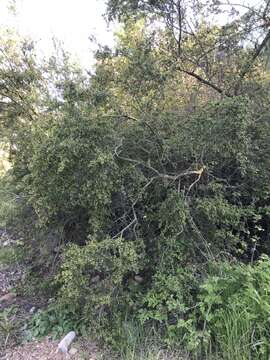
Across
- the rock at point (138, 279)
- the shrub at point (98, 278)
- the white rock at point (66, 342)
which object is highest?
the shrub at point (98, 278)

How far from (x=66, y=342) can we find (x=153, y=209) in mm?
1186

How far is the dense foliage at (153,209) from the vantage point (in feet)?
7.45

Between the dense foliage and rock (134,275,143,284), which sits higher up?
the dense foliage

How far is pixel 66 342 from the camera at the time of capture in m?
2.40

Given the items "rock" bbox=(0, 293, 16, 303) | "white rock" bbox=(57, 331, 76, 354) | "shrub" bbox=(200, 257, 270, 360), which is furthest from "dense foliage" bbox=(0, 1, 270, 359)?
"rock" bbox=(0, 293, 16, 303)

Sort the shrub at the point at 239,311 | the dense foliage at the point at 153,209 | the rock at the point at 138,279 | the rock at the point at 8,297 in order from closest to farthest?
the shrub at the point at 239,311, the dense foliage at the point at 153,209, the rock at the point at 138,279, the rock at the point at 8,297

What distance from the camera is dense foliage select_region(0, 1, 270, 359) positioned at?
227 centimetres

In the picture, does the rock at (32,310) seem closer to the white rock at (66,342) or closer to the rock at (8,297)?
the rock at (8,297)

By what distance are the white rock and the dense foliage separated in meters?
0.11

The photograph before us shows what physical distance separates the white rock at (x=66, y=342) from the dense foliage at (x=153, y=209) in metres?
0.11

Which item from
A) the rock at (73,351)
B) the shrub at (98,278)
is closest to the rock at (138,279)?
the shrub at (98,278)

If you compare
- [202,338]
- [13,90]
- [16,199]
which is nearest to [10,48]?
[13,90]

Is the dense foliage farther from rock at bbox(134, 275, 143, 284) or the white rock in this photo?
the white rock

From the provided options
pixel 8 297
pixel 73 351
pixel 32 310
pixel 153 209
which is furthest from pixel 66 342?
A: pixel 153 209
